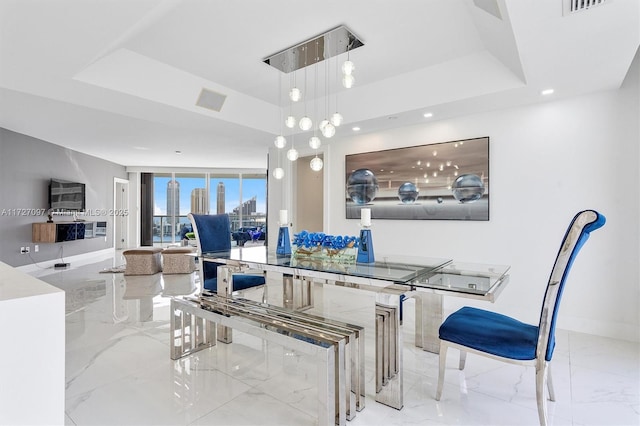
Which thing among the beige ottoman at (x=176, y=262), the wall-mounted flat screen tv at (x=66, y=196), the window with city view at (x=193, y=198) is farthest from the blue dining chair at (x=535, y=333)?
the window with city view at (x=193, y=198)

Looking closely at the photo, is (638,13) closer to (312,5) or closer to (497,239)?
(312,5)

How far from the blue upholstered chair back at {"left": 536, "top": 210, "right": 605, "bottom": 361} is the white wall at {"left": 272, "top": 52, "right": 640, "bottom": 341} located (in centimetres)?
200

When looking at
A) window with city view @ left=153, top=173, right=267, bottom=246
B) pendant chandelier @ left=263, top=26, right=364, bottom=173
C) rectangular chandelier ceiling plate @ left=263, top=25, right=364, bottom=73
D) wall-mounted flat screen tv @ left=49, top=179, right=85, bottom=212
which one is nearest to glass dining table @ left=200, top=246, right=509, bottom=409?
pendant chandelier @ left=263, top=26, right=364, bottom=173

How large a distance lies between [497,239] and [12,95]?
5543 millimetres

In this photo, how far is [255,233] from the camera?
33.0 ft

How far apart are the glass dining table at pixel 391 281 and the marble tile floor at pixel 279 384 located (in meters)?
0.25

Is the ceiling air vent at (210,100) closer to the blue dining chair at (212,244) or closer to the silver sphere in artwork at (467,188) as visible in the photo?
the blue dining chair at (212,244)

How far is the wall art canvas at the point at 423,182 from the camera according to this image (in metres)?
3.66

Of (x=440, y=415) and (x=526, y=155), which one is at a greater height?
(x=526, y=155)

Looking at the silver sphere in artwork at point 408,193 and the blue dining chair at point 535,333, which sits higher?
the silver sphere in artwork at point 408,193

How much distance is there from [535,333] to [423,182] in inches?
98.3

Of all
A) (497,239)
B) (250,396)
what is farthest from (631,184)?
(250,396)

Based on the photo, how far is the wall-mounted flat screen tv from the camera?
6410 mm

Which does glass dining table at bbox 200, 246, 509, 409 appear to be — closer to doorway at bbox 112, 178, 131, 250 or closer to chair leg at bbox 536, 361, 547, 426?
chair leg at bbox 536, 361, 547, 426
